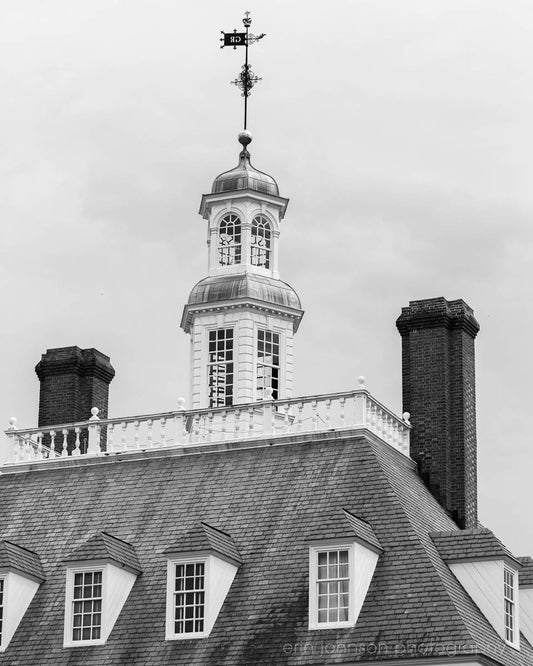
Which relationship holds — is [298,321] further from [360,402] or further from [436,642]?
[436,642]

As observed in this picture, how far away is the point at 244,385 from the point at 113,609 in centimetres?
839

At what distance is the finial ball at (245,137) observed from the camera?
46156 mm

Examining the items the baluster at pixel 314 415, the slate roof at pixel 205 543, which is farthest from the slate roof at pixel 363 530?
the baluster at pixel 314 415

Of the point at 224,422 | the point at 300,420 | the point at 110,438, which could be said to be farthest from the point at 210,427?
the point at 110,438

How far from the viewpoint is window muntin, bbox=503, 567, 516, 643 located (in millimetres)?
35219

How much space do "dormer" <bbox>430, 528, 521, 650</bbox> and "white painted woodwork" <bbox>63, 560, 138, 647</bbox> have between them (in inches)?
260

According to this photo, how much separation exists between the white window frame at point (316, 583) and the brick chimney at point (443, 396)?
6.45m

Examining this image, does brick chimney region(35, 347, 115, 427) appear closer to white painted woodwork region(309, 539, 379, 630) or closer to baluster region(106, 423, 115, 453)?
baluster region(106, 423, 115, 453)

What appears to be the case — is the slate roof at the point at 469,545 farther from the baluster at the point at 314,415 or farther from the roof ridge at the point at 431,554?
the baluster at the point at 314,415

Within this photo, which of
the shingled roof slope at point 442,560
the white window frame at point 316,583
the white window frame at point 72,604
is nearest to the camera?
the shingled roof slope at point 442,560

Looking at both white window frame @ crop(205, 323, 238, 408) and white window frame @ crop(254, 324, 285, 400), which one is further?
white window frame @ crop(254, 324, 285, 400)

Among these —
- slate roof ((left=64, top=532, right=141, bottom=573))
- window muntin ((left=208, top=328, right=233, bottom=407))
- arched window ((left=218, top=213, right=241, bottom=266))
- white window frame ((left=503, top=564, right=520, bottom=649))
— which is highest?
arched window ((left=218, top=213, right=241, bottom=266))

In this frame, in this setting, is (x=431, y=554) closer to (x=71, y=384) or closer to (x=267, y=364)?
(x=267, y=364)

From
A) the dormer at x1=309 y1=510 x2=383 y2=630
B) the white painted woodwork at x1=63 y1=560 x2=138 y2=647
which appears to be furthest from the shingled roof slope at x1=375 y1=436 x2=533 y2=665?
the white painted woodwork at x1=63 y1=560 x2=138 y2=647
